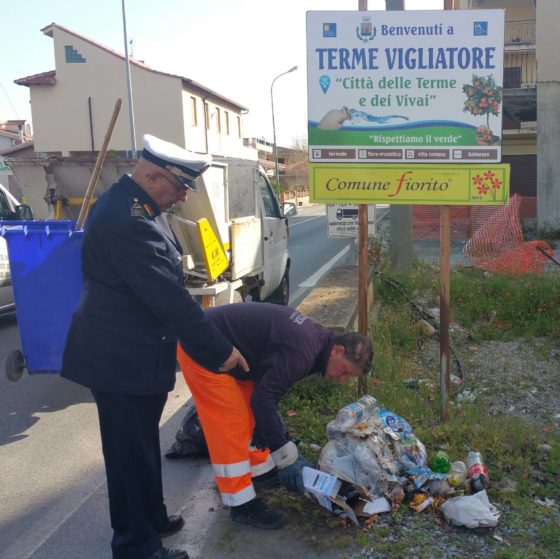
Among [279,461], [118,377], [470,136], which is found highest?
[470,136]

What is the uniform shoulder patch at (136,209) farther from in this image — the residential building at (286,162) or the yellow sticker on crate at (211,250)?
the residential building at (286,162)

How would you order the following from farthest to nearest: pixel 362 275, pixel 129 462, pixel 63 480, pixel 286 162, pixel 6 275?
pixel 286 162, pixel 6 275, pixel 362 275, pixel 63 480, pixel 129 462

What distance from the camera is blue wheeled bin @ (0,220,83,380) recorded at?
17.9 ft

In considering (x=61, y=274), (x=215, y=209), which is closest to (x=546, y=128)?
(x=215, y=209)

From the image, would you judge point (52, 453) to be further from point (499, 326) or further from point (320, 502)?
point (499, 326)

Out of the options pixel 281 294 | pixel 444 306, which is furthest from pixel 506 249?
pixel 444 306

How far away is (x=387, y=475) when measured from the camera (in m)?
3.61

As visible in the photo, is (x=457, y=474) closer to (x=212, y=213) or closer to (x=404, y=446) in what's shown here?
(x=404, y=446)

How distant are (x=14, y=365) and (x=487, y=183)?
404 centimetres

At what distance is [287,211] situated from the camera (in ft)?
32.7

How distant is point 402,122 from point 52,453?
11.6 ft

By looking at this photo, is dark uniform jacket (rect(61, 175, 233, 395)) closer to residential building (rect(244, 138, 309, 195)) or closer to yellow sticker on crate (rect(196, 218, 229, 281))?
yellow sticker on crate (rect(196, 218, 229, 281))

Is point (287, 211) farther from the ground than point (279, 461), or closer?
farther from the ground

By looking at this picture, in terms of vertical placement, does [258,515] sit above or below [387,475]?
below
